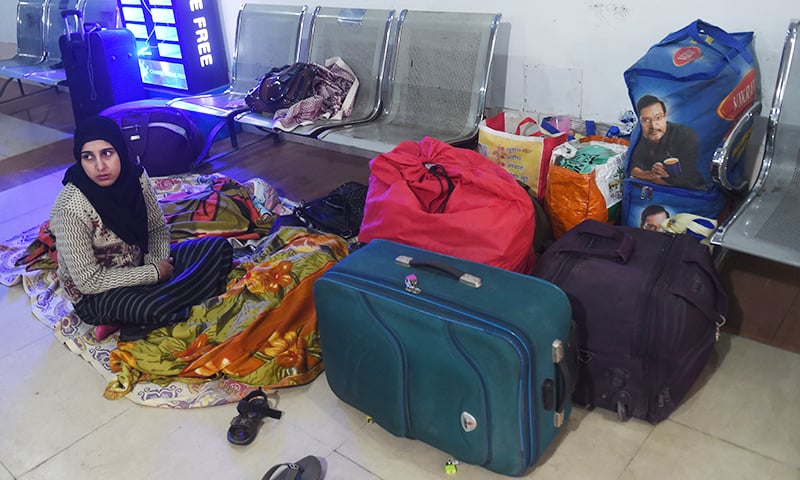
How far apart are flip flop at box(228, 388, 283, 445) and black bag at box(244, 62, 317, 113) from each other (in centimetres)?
185

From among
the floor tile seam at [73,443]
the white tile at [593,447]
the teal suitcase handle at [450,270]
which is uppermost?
the teal suitcase handle at [450,270]

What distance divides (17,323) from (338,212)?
4.37ft

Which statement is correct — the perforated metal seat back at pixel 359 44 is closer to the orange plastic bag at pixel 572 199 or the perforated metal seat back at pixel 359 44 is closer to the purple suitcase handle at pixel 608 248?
the orange plastic bag at pixel 572 199

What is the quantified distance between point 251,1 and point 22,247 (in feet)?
6.93

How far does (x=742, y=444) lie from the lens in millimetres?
1776

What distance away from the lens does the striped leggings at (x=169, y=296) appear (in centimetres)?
226

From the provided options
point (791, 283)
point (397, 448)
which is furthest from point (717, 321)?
point (397, 448)

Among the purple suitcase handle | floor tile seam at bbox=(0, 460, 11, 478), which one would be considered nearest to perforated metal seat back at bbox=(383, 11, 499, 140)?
the purple suitcase handle

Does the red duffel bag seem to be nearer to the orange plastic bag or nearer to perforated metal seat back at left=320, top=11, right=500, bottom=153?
the orange plastic bag

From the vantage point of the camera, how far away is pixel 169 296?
7.55 feet

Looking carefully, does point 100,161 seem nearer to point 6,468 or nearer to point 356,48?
point 6,468

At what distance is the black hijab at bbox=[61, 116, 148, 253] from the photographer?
7.45 ft

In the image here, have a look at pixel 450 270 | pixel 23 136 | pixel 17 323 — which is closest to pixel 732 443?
pixel 450 270

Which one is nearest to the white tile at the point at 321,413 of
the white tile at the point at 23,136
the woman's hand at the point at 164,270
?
the woman's hand at the point at 164,270
